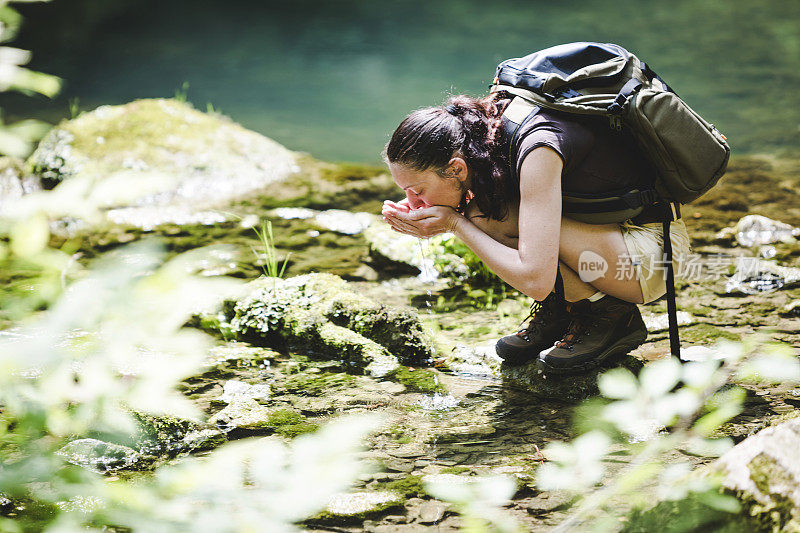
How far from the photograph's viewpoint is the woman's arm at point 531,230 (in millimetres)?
2107

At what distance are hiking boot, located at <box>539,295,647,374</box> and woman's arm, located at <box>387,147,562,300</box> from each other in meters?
0.30

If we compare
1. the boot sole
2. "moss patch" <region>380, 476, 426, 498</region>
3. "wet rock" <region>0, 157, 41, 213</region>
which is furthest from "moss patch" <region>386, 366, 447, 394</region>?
"wet rock" <region>0, 157, 41, 213</region>

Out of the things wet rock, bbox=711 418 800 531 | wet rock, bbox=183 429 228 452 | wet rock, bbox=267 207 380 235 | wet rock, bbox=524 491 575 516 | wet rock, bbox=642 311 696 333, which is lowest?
wet rock, bbox=183 429 228 452

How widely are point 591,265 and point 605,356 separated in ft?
1.21

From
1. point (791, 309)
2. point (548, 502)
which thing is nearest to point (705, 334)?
point (791, 309)

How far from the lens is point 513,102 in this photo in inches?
92.1

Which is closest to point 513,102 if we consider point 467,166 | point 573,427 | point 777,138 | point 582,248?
point 467,166

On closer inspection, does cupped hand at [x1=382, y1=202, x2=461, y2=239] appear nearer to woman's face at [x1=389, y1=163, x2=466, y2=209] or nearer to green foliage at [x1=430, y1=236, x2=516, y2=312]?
woman's face at [x1=389, y1=163, x2=466, y2=209]

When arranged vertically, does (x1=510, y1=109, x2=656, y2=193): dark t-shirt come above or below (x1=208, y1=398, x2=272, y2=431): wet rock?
above

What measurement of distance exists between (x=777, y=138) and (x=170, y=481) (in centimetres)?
798

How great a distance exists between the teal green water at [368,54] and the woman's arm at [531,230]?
17.6 ft

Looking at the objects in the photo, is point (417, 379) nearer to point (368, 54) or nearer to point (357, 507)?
point (357, 507)

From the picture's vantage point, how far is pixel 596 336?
8.14 feet

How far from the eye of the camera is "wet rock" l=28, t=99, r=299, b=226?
17.8ft
